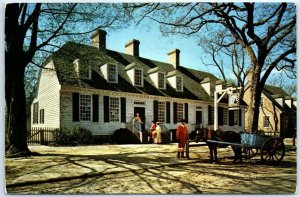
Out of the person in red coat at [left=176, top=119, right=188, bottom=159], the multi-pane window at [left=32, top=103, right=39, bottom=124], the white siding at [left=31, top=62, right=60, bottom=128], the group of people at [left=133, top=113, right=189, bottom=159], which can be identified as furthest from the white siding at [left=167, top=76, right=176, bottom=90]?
the multi-pane window at [left=32, top=103, right=39, bottom=124]

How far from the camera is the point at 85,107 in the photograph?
8938 millimetres

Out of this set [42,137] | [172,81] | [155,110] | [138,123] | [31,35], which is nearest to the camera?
[31,35]

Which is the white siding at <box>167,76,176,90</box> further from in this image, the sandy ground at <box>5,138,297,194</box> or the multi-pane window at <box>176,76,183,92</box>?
the sandy ground at <box>5,138,297,194</box>

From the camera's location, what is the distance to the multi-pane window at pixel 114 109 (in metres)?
9.23

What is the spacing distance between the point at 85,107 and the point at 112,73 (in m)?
1.37

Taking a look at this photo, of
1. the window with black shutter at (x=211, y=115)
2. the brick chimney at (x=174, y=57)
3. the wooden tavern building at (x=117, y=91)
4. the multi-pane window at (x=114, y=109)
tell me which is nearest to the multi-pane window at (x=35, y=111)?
the wooden tavern building at (x=117, y=91)

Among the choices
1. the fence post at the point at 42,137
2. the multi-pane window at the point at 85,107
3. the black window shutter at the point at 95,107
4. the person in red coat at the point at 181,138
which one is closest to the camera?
the person in red coat at the point at 181,138

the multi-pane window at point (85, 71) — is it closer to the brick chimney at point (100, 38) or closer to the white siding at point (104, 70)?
the white siding at point (104, 70)

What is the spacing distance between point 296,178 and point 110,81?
19.1 ft

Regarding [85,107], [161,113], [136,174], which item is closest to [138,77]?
[161,113]

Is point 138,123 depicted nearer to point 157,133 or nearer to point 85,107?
point 157,133

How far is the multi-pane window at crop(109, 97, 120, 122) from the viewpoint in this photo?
9227 millimetres

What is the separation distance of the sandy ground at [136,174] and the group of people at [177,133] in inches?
14.1

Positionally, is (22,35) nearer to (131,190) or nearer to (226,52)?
(131,190)
